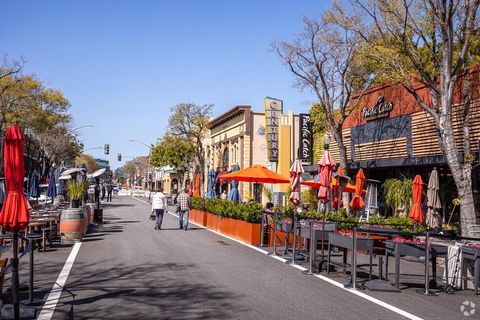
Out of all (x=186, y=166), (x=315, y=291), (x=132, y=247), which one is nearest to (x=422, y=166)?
(x=132, y=247)

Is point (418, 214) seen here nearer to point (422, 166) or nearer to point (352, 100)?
point (422, 166)

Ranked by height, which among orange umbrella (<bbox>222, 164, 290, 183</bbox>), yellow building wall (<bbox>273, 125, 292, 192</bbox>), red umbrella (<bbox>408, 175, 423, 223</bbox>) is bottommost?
red umbrella (<bbox>408, 175, 423, 223</bbox>)

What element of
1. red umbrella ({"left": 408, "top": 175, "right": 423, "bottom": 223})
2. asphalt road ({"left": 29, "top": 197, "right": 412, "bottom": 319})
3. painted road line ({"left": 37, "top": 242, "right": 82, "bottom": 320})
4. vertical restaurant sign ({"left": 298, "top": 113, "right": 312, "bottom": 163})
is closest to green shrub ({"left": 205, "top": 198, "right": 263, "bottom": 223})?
asphalt road ({"left": 29, "top": 197, "right": 412, "bottom": 319})

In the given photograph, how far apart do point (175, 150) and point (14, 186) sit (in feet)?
178

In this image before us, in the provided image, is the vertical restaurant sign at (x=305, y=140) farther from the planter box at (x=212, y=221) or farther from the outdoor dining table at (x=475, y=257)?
the outdoor dining table at (x=475, y=257)

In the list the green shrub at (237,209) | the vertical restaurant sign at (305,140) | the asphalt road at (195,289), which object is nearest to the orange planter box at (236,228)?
the green shrub at (237,209)

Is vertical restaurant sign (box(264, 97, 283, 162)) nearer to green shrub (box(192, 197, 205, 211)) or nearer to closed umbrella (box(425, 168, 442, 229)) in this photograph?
green shrub (box(192, 197, 205, 211))

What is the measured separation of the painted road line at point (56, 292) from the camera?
707 cm

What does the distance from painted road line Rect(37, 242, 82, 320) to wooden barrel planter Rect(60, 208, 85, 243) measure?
3.03 metres

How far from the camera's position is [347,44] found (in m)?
24.8

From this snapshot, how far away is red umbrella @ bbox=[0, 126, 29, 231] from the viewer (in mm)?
6742

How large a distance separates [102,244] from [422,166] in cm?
1367

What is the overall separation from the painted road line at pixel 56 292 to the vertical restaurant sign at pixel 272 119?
27.4m

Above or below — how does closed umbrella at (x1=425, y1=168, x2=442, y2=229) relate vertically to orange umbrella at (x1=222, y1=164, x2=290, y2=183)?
below
